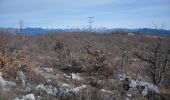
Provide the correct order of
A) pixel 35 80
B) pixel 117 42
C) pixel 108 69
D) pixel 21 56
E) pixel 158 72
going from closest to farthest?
1. pixel 35 80
2. pixel 21 56
3. pixel 108 69
4. pixel 158 72
5. pixel 117 42

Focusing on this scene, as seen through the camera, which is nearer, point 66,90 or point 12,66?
point 66,90

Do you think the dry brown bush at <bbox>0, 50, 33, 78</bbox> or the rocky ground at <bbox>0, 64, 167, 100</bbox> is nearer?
the rocky ground at <bbox>0, 64, 167, 100</bbox>

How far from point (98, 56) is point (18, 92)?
1049 centimetres

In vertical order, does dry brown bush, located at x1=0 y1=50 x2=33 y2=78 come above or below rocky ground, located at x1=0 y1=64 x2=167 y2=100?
above

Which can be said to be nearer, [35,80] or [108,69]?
[35,80]

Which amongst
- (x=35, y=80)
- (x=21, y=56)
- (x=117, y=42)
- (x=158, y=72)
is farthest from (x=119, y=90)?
(x=117, y=42)

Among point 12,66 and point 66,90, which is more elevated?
point 12,66

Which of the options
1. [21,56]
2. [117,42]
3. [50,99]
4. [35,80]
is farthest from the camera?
[117,42]

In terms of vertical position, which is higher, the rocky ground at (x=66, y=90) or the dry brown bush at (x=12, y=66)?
the dry brown bush at (x=12, y=66)

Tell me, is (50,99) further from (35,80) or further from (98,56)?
(98,56)

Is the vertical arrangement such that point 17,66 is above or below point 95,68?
above

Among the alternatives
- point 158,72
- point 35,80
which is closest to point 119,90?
point 35,80

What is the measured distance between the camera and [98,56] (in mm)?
18844

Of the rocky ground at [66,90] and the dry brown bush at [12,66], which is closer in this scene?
the rocky ground at [66,90]
